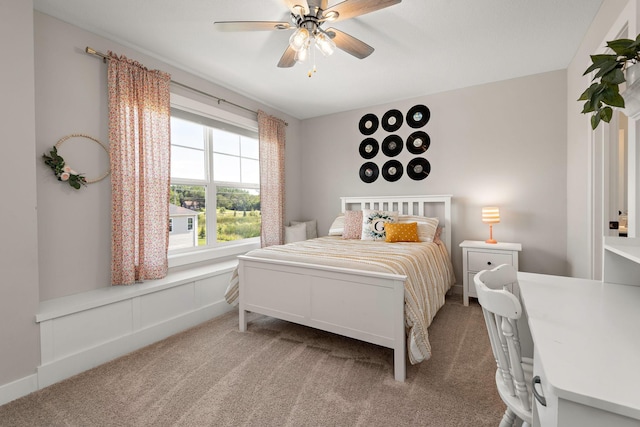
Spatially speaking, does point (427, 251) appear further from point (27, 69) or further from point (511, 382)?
point (27, 69)

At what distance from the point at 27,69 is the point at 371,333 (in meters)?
2.81

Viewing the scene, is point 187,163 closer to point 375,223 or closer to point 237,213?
point 237,213

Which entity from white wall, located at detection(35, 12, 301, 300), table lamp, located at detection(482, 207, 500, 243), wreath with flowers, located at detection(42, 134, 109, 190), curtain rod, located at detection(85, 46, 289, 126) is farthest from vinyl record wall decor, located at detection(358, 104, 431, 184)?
wreath with flowers, located at detection(42, 134, 109, 190)

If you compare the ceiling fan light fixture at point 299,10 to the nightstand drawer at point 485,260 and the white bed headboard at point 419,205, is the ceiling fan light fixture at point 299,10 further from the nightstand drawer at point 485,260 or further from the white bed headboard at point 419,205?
the nightstand drawer at point 485,260

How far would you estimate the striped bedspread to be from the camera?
1.77 metres

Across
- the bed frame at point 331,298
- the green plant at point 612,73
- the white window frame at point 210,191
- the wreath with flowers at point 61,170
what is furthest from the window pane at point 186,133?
the green plant at point 612,73

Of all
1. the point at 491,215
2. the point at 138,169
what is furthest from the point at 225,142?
the point at 491,215

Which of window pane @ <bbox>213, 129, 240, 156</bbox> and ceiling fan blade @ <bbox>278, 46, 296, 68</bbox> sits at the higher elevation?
ceiling fan blade @ <bbox>278, 46, 296, 68</bbox>

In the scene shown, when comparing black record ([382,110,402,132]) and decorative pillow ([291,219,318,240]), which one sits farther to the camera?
decorative pillow ([291,219,318,240])

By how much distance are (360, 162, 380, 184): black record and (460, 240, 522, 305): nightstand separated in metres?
1.55

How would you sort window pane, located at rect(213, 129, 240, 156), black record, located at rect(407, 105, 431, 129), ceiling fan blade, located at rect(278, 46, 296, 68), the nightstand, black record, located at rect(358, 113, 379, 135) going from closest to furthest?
ceiling fan blade, located at rect(278, 46, 296, 68)
the nightstand
window pane, located at rect(213, 129, 240, 156)
black record, located at rect(407, 105, 431, 129)
black record, located at rect(358, 113, 379, 135)

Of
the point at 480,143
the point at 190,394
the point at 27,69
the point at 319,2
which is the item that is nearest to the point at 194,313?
the point at 190,394

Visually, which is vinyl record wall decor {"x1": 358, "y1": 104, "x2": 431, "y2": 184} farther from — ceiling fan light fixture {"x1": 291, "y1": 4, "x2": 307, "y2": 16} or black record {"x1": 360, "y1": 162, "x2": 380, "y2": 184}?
ceiling fan light fixture {"x1": 291, "y1": 4, "x2": 307, "y2": 16}

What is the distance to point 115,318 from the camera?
84.2 inches
